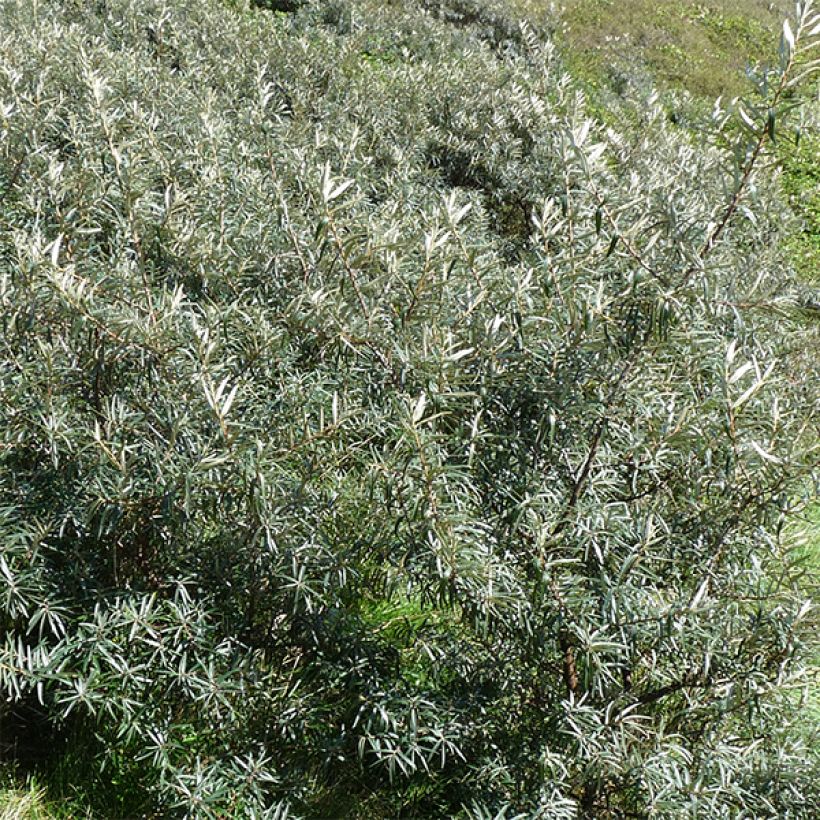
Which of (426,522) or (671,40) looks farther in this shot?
(671,40)

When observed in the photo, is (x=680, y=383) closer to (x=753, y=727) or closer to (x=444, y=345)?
(x=444, y=345)

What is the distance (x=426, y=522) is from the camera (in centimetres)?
213

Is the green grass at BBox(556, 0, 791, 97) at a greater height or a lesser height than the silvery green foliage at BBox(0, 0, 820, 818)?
lesser

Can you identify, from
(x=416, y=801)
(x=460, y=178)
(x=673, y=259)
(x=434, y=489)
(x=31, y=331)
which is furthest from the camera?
(x=460, y=178)

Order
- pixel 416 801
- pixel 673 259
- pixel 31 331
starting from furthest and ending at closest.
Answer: pixel 416 801
pixel 31 331
pixel 673 259

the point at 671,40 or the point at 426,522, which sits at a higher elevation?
the point at 426,522

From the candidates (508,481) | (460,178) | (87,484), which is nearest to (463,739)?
(508,481)

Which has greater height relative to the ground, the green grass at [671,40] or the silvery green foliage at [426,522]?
the silvery green foliage at [426,522]

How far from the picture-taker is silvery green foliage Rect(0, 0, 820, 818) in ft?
7.36

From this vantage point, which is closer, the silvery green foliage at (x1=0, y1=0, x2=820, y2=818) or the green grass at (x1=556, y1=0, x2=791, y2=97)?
the silvery green foliage at (x1=0, y1=0, x2=820, y2=818)

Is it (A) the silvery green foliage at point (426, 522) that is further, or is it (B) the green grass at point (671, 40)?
(B) the green grass at point (671, 40)

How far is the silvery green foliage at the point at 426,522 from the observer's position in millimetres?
2244

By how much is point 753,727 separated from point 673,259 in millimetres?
1258

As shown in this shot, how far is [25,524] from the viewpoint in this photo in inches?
97.1
